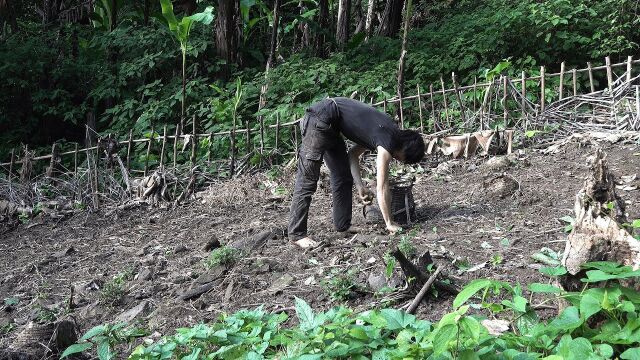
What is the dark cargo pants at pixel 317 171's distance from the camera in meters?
5.46

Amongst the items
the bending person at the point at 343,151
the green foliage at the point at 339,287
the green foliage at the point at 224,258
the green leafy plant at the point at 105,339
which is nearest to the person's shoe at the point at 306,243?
the bending person at the point at 343,151

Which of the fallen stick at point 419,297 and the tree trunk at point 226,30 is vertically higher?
the tree trunk at point 226,30

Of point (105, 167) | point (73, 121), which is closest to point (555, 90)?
point (105, 167)

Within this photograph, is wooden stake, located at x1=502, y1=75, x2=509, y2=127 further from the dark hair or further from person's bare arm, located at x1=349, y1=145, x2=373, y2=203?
the dark hair

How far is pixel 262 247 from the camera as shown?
5855 mm

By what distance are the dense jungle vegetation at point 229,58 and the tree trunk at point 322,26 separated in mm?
28

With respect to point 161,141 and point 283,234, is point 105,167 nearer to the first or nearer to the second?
point 161,141

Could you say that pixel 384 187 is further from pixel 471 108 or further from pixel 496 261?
pixel 471 108

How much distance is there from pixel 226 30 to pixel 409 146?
25.4 ft

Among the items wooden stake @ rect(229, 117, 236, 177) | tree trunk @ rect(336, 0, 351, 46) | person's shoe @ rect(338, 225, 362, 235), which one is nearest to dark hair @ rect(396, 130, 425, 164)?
person's shoe @ rect(338, 225, 362, 235)

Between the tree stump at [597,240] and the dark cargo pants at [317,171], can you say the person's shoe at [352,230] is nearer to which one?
the dark cargo pants at [317,171]

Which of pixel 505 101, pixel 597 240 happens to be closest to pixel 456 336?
pixel 597 240

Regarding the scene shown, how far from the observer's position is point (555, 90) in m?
8.63

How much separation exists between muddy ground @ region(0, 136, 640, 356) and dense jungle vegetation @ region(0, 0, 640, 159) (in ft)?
6.02
